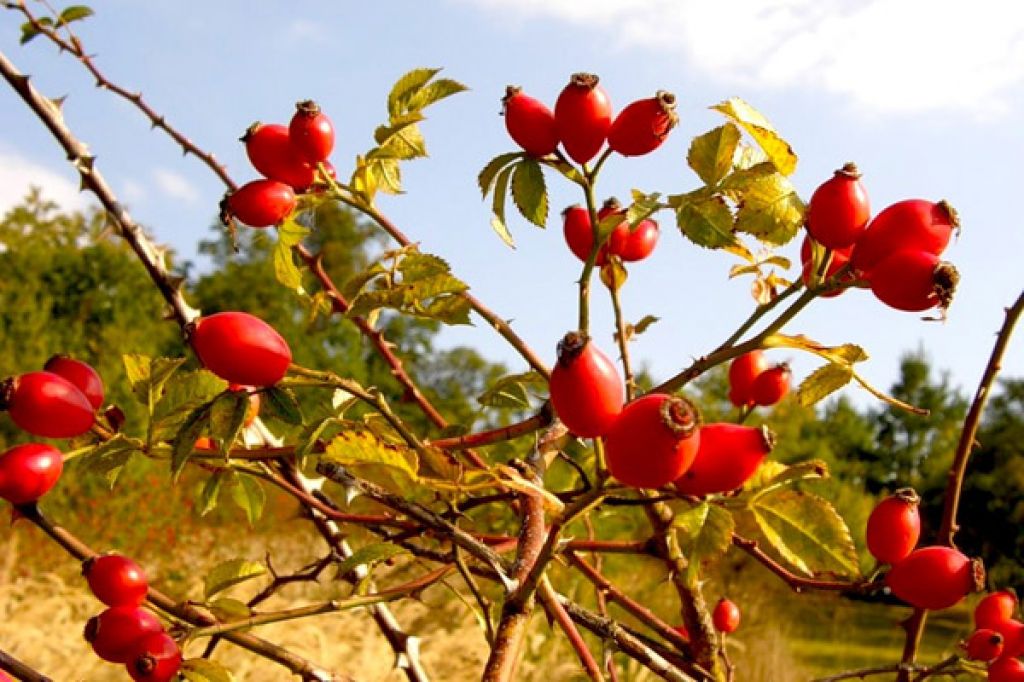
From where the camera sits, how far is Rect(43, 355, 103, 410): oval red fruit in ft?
2.39

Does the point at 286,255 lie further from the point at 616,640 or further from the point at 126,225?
the point at 616,640

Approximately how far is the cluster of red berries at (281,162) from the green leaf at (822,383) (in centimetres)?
→ 40

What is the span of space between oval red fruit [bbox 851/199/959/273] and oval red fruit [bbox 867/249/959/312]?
0.05 ft

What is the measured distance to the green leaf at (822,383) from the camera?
646 mm

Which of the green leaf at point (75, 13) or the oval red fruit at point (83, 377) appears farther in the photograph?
the green leaf at point (75, 13)

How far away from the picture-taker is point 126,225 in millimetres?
944

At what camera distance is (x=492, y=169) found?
2.27 feet

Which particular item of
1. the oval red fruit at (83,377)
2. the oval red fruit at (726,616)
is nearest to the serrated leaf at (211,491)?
the oval red fruit at (83,377)

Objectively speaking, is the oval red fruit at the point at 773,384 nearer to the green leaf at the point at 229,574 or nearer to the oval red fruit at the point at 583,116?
the oval red fruit at the point at 583,116

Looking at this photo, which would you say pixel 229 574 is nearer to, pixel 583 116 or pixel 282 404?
pixel 282 404

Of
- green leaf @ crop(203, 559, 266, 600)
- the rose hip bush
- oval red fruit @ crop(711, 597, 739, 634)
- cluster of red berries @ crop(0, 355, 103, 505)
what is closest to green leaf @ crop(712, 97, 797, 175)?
the rose hip bush

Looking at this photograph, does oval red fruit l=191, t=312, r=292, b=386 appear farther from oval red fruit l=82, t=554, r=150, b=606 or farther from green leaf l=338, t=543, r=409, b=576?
oval red fruit l=82, t=554, r=150, b=606

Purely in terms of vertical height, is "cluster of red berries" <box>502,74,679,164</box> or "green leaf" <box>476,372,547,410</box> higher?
"cluster of red berries" <box>502,74,679,164</box>

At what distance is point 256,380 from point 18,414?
0.24m
